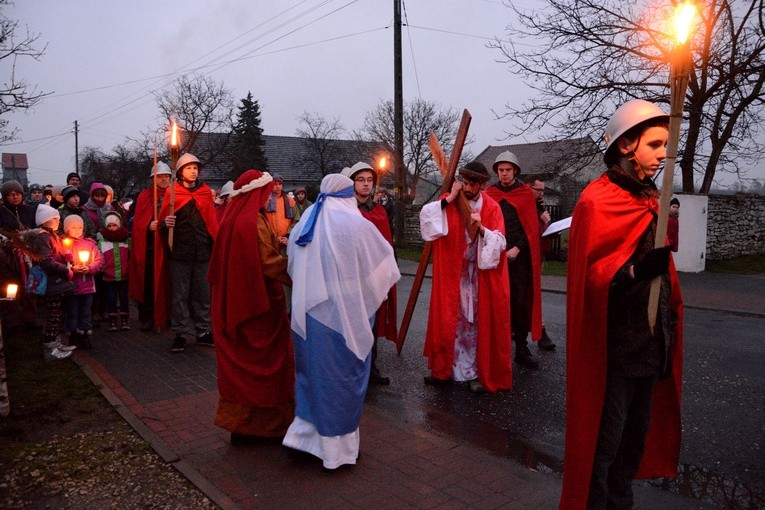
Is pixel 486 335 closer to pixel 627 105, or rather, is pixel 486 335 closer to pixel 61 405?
pixel 627 105

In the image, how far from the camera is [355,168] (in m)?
5.50

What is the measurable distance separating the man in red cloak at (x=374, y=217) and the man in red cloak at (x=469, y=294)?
0.50m

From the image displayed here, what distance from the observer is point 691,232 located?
15117 millimetres

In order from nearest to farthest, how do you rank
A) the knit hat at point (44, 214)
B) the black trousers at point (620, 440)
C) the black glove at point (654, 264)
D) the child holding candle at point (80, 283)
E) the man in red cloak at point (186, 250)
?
the black glove at point (654, 264) → the black trousers at point (620, 440) → the knit hat at point (44, 214) → the child holding candle at point (80, 283) → the man in red cloak at point (186, 250)

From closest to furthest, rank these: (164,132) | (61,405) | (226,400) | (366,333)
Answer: (366,333) → (226,400) → (61,405) → (164,132)

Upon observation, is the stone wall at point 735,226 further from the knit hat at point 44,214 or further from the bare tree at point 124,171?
the bare tree at point 124,171

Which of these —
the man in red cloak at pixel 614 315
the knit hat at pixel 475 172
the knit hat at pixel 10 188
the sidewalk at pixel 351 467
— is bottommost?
the sidewalk at pixel 351 467

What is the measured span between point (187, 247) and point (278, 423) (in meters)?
3.57

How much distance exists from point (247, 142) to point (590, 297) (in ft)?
141

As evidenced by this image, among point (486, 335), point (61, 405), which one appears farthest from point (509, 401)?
point (61, 405)

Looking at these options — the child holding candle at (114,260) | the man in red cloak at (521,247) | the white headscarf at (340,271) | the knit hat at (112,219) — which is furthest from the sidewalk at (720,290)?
the white headscarf at (340,271)

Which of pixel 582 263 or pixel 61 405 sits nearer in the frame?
pixel 582 263

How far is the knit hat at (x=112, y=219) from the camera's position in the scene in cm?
823

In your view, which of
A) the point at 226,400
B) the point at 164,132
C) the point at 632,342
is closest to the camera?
the point at 632,342
